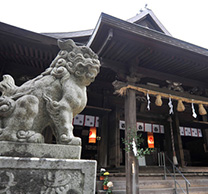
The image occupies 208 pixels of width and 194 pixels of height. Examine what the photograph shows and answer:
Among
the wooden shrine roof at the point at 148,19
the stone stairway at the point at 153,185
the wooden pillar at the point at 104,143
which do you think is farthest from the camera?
the wooden shrine roof at the point at 148,19

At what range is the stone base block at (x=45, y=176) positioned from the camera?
1474 millimetres

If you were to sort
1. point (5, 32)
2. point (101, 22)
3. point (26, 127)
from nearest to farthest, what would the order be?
point (26, 127)
point (101, 22)
point (5, 32)

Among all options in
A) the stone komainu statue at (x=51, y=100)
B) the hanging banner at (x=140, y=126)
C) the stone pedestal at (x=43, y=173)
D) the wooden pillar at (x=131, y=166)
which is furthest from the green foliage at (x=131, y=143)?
the hanging banner at (x=140, y=126)

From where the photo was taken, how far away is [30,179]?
1.52m

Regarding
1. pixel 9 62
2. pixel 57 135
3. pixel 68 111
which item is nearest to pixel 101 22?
pixel 68 111

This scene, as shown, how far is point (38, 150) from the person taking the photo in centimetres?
170

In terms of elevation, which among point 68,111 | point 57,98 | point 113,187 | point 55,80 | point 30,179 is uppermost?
point 55,80

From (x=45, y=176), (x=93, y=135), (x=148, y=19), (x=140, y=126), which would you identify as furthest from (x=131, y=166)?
(x=148, y=19)

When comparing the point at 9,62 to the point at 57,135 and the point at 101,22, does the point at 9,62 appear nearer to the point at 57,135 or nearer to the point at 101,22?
the point at 101,22

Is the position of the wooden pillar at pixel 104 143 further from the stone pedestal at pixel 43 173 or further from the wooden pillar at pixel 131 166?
the stone pedestal at pixel 43 173

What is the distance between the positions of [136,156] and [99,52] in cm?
344

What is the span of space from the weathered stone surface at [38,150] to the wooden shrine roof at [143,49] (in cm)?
340

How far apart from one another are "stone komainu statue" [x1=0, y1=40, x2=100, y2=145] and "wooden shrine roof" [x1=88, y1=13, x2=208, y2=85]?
233 centimetres

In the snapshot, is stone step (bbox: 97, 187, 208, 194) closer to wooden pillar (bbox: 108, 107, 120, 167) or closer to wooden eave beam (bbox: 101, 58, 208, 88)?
wooden pillar (bbox: 108, 107, 120, 167)
